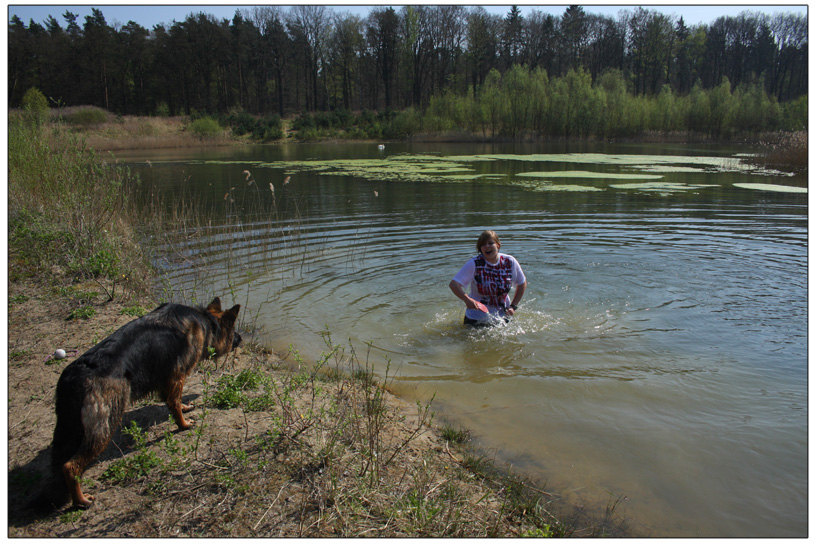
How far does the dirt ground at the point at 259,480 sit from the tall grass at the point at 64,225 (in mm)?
2765

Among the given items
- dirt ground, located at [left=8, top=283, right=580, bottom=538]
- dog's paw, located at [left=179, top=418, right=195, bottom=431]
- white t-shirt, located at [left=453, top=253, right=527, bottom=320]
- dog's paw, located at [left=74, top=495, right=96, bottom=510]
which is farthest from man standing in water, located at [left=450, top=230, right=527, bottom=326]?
dog's paw, located at [left=74, top=495, right=96, bottom=510]

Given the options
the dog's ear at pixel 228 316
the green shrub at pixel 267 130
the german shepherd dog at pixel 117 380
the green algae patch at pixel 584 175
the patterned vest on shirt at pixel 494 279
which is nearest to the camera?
the german shepherd dog at pixel 117 380

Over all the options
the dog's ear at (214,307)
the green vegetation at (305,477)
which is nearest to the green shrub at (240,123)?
the green vegetation at (305,477)

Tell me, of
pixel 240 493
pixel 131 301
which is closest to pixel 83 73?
pixel 131 301

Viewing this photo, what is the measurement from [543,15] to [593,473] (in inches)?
3176

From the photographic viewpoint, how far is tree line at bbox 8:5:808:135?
202 feet

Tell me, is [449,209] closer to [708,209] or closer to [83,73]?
[708,209]

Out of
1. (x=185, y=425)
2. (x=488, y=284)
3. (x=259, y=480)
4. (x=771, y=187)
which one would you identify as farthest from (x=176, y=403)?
(x=771, y=187)

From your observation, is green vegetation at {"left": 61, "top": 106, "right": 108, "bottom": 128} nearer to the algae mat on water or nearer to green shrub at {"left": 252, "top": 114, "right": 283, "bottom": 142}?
green shrub at {"left": 252, "top": 114, "right": 283, "bottom": 142}

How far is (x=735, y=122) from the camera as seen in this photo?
44.5 m

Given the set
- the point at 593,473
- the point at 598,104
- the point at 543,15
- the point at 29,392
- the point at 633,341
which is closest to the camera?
the point at 593,473

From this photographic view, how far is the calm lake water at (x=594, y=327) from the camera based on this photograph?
357 centimetres

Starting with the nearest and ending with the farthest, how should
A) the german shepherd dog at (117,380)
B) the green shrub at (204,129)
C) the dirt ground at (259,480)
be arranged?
the dirt ground at (259,480) → the german shepherd dog at (117,380) → the green shrub at (204,129)

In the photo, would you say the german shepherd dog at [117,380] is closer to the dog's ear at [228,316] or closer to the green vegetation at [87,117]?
the dog's ear at [228,316]
